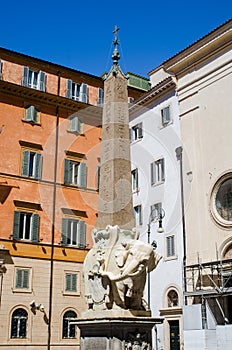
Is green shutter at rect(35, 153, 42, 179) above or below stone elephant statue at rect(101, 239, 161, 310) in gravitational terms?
above

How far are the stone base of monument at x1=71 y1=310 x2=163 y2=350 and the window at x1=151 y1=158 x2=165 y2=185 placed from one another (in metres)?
14.5

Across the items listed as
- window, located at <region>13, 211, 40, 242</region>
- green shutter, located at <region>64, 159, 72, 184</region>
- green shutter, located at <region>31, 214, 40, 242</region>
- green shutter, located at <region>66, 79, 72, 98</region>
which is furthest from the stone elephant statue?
green shutter, located at <region>66, 79, 72, 98</region>

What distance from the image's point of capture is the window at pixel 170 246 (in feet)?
71.5

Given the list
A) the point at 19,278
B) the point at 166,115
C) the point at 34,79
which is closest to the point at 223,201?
the point at 166,115

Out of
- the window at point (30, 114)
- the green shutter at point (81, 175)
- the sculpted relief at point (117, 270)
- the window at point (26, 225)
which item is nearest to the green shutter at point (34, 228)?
the window at point (26, 225)

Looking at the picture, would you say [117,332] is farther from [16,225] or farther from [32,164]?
[32,164]

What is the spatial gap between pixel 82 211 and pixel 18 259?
4.45 metres

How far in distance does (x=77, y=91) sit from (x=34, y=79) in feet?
8.52

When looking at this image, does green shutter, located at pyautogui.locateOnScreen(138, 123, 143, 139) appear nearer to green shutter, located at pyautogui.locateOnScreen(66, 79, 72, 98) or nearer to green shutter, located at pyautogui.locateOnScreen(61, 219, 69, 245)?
green shutter, located at pyautogui.locateOnScreen(66, 79, 72, 98)

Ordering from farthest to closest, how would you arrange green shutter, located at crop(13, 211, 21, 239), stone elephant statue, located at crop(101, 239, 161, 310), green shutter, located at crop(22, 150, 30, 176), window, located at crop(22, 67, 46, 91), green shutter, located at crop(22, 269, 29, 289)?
window, located at crop(22, 67, 46, 91), green shutter, located at crop(22, 150, 30, 176), green shutter, located at crop(13, 211, 21, 239), green shutter, located at crop(22, 269, 29, 289), stone elephant statue, located at crop(101, 239, 161, 310)

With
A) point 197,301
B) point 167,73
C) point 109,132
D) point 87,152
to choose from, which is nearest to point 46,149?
point 87,152

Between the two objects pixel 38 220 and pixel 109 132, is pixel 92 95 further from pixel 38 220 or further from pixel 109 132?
pixel 109 132

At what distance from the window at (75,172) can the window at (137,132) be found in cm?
316

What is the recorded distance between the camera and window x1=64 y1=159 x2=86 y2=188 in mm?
25344
